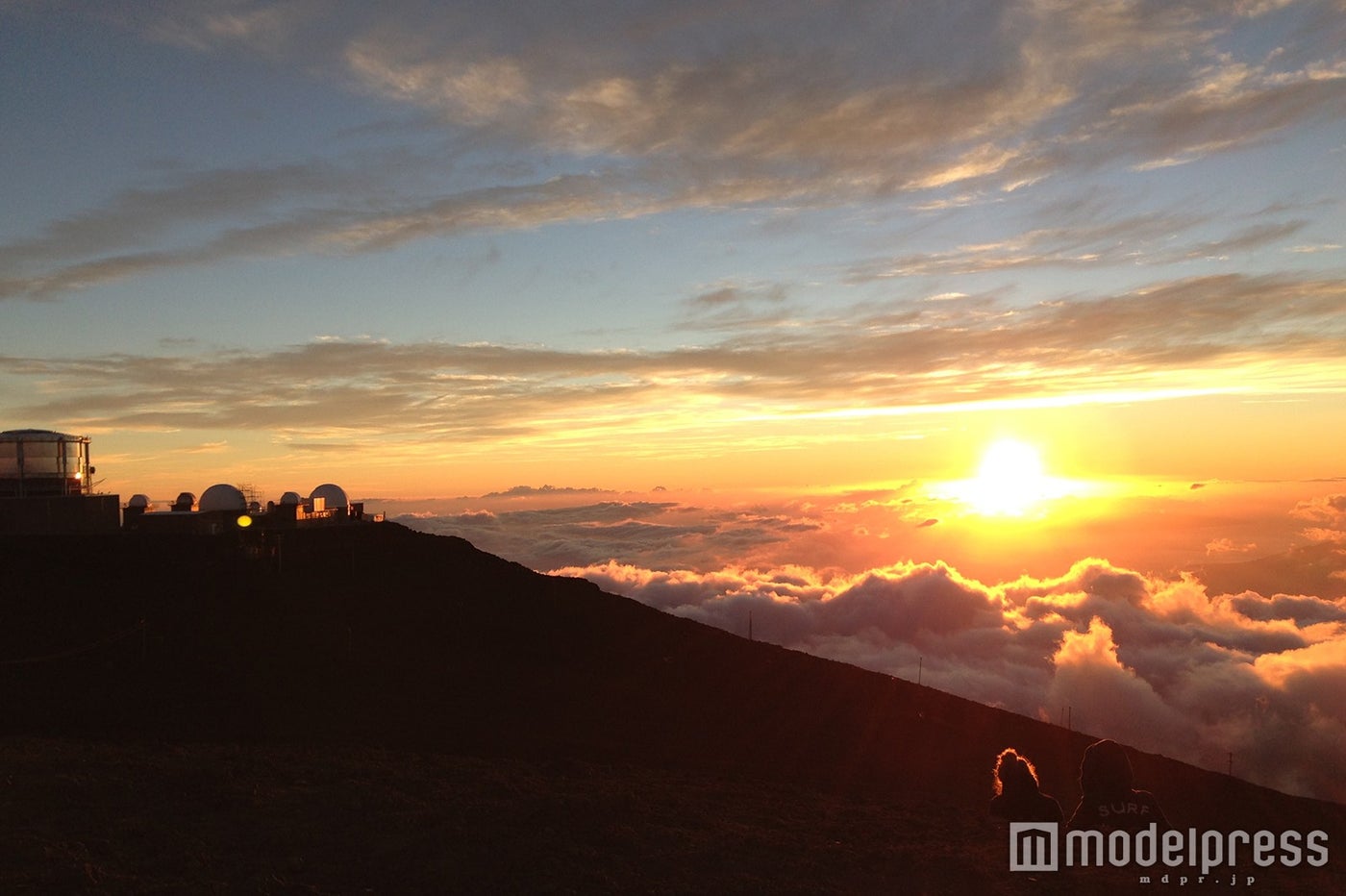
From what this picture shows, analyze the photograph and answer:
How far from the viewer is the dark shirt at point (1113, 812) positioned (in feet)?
40.2

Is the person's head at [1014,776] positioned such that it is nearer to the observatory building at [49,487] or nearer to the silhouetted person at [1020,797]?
the silhouetted person at [1020,797]

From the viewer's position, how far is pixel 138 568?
32.9 meters

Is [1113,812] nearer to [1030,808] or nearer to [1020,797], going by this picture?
[1030,808]

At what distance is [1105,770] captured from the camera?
12000 mm

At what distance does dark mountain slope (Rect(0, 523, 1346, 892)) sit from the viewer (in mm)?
15312

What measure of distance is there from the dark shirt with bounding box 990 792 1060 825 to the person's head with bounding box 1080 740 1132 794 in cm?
95

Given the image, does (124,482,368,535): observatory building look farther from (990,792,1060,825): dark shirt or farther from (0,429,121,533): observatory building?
(990,792,1060,825): dark shirt

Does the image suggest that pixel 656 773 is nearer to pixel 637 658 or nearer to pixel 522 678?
pixel 522 678

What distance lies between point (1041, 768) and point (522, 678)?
2088cm

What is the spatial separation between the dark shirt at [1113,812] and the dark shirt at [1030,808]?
0.36 m

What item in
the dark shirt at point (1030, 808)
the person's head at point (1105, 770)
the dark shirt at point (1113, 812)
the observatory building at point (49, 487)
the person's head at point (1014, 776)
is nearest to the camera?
the person's head at point (1105, 770)

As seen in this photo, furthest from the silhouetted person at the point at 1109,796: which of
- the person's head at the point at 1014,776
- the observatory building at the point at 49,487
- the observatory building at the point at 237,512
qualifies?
the observatory building at the point at 49,487

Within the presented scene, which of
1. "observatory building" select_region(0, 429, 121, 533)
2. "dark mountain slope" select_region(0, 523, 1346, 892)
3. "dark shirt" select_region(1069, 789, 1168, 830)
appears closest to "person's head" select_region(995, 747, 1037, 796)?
"dark shirt" select_region(1069, 789, 1168, 830)

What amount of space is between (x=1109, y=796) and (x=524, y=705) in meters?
18.1
